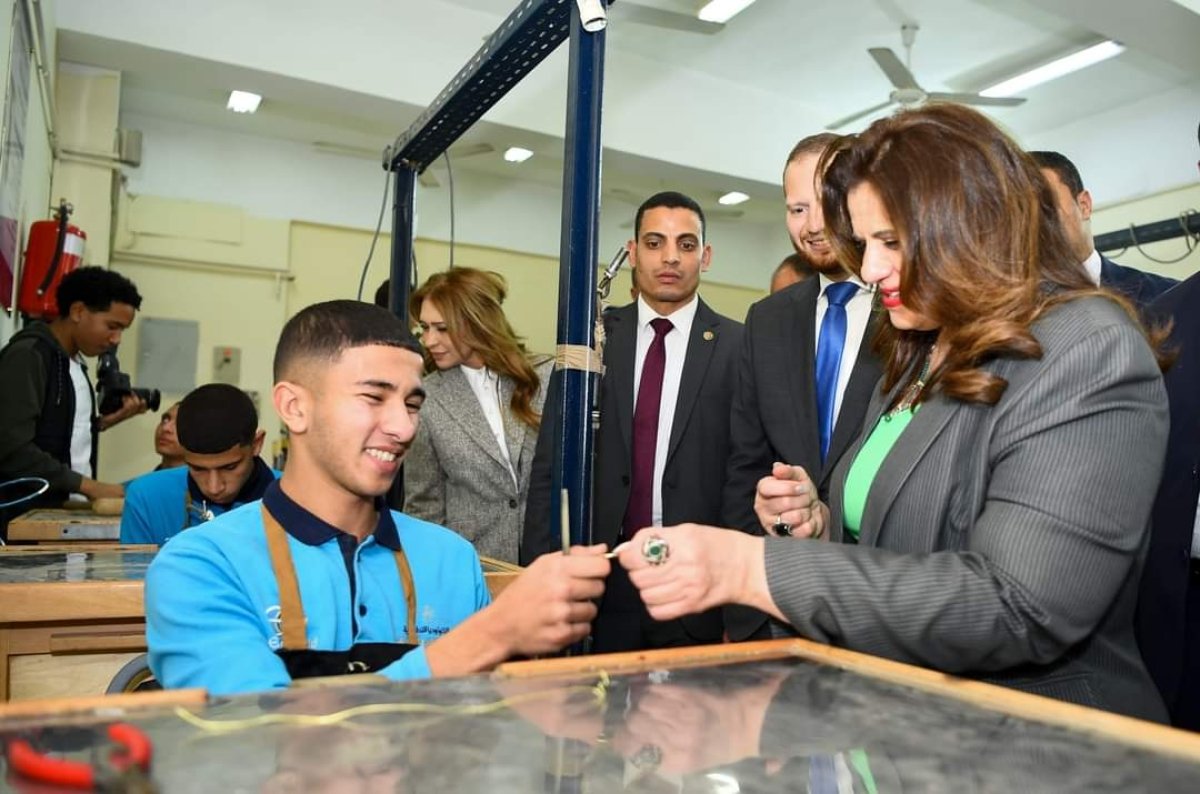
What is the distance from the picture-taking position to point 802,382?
6.05ft

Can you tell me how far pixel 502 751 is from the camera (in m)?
0.59

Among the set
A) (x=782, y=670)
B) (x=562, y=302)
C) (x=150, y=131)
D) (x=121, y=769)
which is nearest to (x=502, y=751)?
(x=121, y=769)

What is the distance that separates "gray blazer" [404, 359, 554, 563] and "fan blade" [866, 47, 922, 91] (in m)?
3.15

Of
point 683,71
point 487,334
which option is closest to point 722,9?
point 683,71

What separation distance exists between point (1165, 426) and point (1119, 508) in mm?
116

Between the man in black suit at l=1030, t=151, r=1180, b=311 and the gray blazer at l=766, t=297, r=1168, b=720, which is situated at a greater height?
the man in black suit at l=1030, t=151, r=1180, b=311

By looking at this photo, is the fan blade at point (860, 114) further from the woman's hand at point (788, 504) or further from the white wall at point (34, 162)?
the woman's hand at point (788, 504)

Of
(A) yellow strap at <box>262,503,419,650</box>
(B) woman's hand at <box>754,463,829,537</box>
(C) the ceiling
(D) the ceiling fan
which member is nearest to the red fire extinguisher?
(C) the ceiling

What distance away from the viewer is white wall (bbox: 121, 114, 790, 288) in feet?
21.2

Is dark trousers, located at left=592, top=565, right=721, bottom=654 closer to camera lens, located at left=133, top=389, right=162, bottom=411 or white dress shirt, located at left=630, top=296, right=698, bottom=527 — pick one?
white dress shirt, located at left=630, top=296, right=698, bottom=527

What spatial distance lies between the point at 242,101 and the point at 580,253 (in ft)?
16.3

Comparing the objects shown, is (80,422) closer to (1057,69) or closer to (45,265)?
(45,265)

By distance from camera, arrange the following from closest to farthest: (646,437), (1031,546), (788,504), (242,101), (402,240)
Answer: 1. (1031,546)
2. (788,504)
3. (646,437)
4. (402,240)
5. (242,101)

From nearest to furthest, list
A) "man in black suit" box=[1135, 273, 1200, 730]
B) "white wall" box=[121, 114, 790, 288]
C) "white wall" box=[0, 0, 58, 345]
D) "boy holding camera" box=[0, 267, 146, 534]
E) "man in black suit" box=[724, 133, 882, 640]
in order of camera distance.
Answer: "man in black suit" box=[1135, 273, 1200, 730]
"man in black suit" box=[724, 133, 882, 640]
"boy holding camera" box=[0, 267, 146, 534]
"white wall" box=[0, 0, 58, 345]
"white wall" box=[121, 114, 790, 288]
